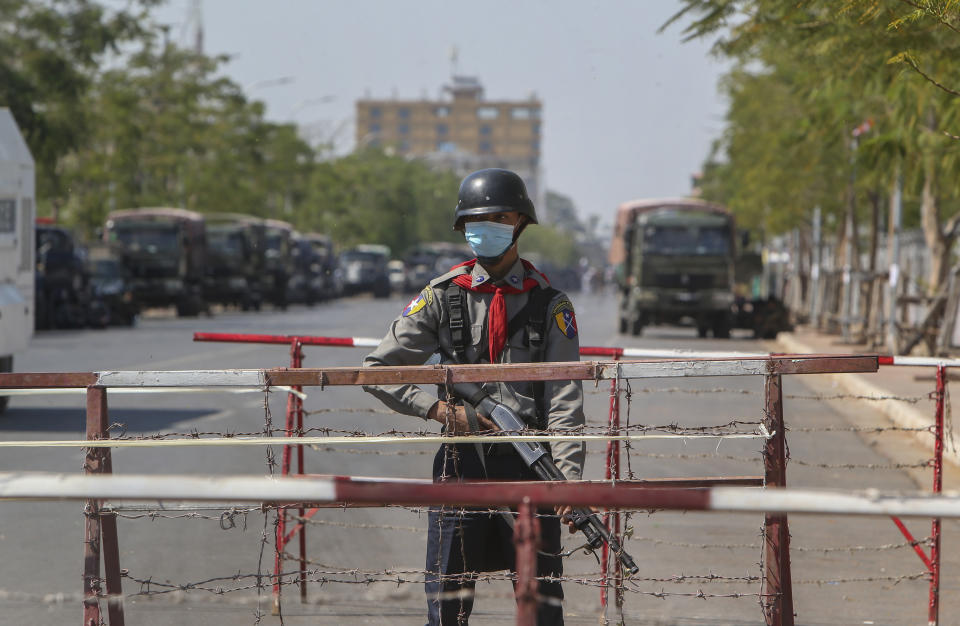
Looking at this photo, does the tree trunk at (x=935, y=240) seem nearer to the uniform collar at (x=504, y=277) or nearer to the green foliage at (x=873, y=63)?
Result: the green foliage at (x=873, y=63)

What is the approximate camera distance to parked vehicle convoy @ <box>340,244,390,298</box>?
246 feet

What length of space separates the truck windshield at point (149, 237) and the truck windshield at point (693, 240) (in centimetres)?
1420

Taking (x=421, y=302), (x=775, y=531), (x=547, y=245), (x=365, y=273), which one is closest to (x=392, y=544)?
(x=775, y=531)

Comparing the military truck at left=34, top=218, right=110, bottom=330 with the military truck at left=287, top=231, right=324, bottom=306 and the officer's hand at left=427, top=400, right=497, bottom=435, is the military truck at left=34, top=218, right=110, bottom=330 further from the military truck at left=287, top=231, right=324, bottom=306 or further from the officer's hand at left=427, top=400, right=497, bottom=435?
the officer's hand at left=427, top=400, right=497, bottom=435

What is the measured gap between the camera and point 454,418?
4.39m

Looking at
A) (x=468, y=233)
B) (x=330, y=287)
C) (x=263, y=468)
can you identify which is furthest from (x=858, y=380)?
(x=330, y=287)

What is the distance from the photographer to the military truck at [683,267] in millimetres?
34156

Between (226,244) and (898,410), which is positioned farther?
(226,244)

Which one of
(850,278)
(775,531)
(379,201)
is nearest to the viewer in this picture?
(775,531)

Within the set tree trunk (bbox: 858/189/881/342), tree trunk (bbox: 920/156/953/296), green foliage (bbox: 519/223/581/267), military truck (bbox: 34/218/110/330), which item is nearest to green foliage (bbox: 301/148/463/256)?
military truck (bbox: 34/218/110/330)

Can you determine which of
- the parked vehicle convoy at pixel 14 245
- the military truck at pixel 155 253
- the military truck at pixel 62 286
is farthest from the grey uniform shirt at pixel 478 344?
the military truck at pixel 155 253

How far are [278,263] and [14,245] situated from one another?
124 feet

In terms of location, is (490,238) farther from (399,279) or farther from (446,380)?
(399,279)

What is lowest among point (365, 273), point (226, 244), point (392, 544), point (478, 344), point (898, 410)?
point (392, 544)
